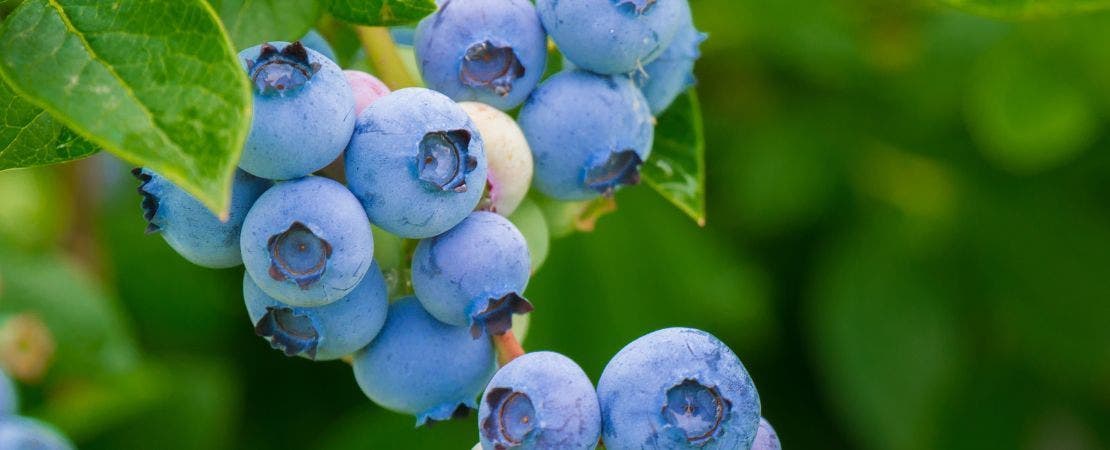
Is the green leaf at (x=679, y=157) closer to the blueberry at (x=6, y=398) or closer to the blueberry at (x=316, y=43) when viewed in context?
the blueberry at (x=316, y=43)

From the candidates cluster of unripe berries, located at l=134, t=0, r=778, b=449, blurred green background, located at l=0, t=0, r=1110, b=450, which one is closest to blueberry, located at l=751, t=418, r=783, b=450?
cluster of unripe berries, located at l=134, t=0, r=778, b=449

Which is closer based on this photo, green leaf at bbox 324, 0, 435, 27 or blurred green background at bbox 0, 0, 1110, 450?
green leaf at bbox 324, 0, 435, 27

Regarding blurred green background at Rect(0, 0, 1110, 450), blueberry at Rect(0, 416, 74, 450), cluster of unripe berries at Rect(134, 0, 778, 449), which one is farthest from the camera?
blurred green background at Rect(0, 0, 1110, 450)

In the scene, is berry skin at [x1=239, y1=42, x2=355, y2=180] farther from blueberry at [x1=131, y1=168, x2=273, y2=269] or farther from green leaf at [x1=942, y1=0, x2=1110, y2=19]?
green leaf at [x1=942, y1=0, x2=1110, y2=19]

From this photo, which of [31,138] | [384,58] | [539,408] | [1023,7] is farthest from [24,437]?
[1023,7]

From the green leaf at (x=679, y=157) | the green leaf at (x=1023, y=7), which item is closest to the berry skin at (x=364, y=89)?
the green leaf at (x=679, y=157)

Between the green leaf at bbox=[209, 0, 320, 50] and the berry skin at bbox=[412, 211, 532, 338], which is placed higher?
the green leaf at bbox=[209, 0, 320, 50]

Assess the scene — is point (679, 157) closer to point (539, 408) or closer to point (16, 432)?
point (539, 408)
